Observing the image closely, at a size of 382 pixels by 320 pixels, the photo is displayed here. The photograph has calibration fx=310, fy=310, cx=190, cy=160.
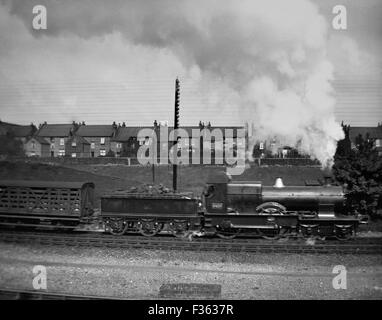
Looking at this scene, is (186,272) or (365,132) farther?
(365,132)

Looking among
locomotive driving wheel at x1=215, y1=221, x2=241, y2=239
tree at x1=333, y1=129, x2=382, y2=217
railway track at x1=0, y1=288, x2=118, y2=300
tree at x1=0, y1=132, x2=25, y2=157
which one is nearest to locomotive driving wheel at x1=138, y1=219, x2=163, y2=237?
locomotive driving wheel at x1=215, y1=221, x2=241, y2=239

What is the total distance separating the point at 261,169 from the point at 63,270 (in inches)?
526

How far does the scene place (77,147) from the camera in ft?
98.8

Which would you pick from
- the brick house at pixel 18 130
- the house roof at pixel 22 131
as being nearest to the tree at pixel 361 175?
the brick house at pixel 18 130

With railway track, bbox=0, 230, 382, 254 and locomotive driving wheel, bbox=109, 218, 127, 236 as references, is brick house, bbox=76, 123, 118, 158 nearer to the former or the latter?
locomotive driving wheel, bbox=109, 218, 127, 236

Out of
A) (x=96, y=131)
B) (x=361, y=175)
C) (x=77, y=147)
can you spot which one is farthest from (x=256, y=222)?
(x=96, y=131)

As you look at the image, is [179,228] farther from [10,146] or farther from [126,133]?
[126,133]

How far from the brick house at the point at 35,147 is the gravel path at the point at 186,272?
373 inches

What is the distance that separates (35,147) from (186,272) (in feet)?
56.1

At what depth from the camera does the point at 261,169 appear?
771 inches

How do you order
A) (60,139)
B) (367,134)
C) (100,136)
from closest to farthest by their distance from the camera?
1. (367,134)
2. (60,139)
3. (100,136)

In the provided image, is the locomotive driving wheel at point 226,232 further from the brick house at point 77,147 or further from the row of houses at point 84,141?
the brick house at point 77,147
